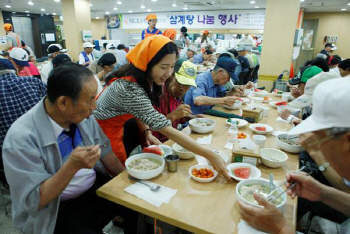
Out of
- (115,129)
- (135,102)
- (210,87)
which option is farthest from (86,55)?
(135,102)

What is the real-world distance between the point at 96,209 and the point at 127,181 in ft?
1.22

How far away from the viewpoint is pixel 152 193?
1325 millimetres

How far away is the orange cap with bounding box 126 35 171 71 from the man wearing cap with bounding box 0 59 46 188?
1.25 meters

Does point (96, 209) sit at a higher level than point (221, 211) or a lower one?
lower

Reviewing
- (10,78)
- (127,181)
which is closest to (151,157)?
(127,181)

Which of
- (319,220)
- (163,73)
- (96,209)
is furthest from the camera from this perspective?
(319,220)

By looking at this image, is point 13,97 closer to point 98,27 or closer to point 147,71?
point 147,71

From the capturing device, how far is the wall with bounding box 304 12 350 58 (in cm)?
1092

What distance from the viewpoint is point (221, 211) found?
1.20 m

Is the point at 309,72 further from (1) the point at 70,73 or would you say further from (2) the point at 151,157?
(1) the point at 70,73

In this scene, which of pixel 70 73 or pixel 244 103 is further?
pixel 244 103

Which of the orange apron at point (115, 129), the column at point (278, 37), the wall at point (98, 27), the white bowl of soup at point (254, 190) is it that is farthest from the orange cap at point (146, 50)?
the wall at point (98, 27)

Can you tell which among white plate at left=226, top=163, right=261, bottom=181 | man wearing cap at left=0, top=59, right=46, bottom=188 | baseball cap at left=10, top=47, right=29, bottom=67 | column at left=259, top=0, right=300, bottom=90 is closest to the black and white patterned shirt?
white plate at left=226, top=163, right=261, bottom=181

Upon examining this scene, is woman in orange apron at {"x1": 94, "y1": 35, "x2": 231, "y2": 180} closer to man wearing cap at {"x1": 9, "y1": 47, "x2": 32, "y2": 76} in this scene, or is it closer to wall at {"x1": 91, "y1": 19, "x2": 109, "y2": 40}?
man wearing cap at {"x1": 9, "y1": 47, "x2": 32, "y2": 76}
